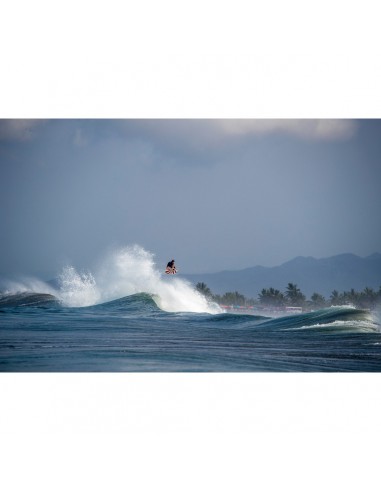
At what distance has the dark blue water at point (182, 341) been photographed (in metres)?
7.36

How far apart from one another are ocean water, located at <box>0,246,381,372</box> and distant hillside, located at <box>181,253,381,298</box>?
1107 millimetres

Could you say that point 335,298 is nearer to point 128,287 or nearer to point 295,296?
point 295,296

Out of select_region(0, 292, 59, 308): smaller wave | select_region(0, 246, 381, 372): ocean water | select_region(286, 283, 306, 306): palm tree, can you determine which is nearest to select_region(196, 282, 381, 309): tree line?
select_region(286, 283, 306, 306): palm tree

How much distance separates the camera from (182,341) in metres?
9.62

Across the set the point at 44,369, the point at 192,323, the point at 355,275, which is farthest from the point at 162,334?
the point at 355,275

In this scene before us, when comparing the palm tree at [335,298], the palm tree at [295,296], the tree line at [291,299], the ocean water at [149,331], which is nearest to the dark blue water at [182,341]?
the ocean water at [149,331]

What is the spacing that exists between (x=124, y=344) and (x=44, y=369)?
229 cm

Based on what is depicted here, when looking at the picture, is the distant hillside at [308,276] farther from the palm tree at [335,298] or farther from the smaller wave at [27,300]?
the smaller wave at [27,300]

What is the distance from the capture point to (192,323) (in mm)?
13273

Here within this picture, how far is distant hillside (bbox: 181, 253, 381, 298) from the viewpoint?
15.2m

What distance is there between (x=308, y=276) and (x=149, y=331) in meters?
11.6

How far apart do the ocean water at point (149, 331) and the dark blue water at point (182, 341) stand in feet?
0.05

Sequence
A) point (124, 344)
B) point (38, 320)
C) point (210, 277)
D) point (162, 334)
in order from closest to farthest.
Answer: point (124, 344) → point (162, 334) → point (38, 320) → point (210, 277)
